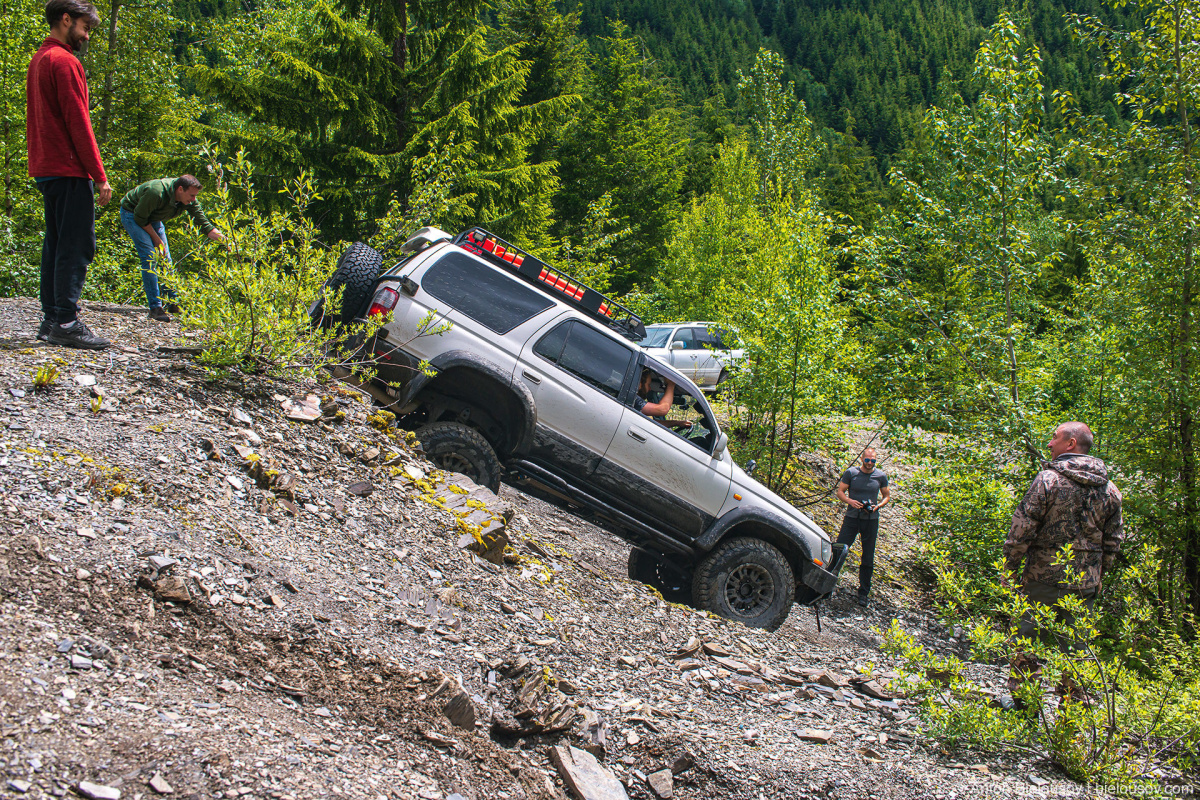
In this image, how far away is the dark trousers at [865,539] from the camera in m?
9.89

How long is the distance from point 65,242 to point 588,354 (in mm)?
3978

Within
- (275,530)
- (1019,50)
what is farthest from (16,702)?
(1019,50)

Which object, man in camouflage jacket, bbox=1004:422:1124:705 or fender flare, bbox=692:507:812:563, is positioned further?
fender flare, bbox=692:507:812:563

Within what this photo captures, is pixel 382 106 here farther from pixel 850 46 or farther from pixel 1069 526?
pixel 850 46

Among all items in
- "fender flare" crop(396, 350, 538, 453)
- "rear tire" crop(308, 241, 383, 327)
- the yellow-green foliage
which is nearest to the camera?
the yellow-green foliage

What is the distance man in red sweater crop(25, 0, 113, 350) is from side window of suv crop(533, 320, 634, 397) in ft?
11.2

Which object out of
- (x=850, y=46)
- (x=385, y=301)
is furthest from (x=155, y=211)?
(x=850, y=46)

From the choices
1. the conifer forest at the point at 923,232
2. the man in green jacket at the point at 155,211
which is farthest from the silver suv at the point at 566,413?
the man in green jacket at the point at 155,211

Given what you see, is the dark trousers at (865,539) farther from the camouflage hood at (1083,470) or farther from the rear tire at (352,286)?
the rear tire at (352,286)

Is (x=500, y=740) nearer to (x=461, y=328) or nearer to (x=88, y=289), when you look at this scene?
(x=461, y=328)

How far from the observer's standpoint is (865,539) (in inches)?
392

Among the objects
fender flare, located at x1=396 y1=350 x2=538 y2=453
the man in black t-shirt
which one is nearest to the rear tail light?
fender flare, located at x1=396 y1=350 x2=538 y2=453

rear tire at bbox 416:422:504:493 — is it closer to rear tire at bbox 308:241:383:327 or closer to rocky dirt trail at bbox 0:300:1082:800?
rocky dirt trail at bbox 0:300:1082:800

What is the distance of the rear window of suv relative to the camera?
6199mm
